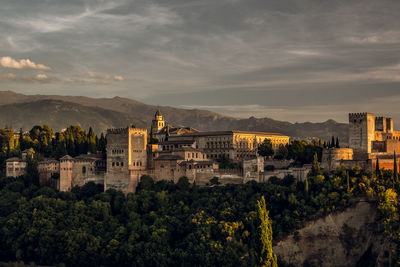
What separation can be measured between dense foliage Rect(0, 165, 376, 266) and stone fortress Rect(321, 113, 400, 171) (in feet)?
9.70

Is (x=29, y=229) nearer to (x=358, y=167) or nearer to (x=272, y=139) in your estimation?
(x=358, y=167)

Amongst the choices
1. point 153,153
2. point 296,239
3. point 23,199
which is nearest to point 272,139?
point 153,153

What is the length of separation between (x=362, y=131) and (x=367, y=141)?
1.44 meters

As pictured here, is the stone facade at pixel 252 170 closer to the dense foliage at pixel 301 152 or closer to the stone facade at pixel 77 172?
the dense foliage at pixel 301 152

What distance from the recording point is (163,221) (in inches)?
2127

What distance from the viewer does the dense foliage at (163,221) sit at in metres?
50.0

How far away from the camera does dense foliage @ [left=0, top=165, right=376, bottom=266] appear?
4997 cm

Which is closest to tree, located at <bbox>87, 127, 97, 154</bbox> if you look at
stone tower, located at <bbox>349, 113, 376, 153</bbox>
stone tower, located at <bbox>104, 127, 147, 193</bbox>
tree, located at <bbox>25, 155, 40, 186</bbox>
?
tree, located at <bbox>25, 155, 40, 186</bbox>

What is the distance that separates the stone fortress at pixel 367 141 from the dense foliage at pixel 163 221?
2.96 m

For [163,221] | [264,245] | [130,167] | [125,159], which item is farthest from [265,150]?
[264,245]

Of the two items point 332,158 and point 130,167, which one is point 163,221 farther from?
point 332,158

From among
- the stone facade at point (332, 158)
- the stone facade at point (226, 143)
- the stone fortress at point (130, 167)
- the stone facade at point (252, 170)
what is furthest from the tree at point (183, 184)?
the stone facade at point (226, 143)

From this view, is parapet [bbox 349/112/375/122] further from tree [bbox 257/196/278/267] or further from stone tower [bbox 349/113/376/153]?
tree [bbox 257/196/278/267]

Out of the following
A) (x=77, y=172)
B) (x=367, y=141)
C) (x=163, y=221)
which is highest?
(x=367, y=141)
